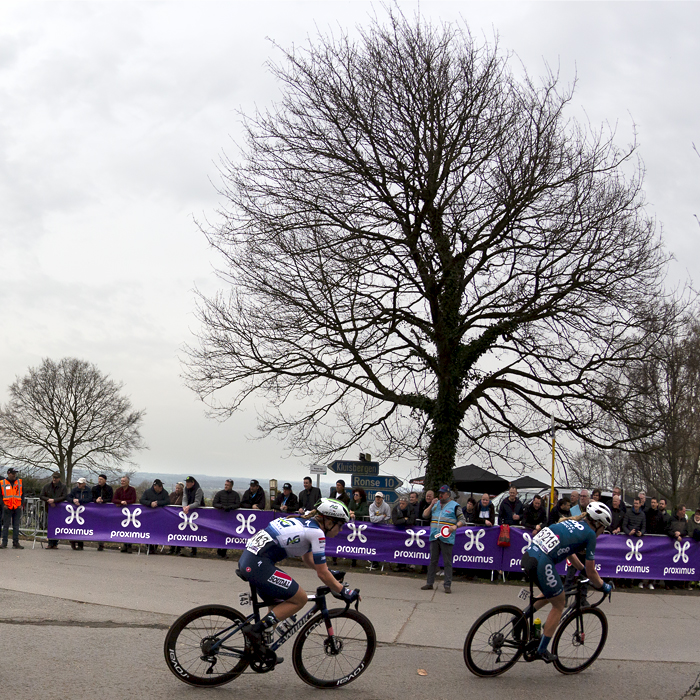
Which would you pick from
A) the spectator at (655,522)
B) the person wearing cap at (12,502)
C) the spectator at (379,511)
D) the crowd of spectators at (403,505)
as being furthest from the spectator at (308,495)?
the spectator at (655,522)

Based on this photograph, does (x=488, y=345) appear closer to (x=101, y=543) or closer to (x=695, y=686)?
(x=101, y=543)

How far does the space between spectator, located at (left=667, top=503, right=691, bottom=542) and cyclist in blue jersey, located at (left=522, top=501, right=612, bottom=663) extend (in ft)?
29.1

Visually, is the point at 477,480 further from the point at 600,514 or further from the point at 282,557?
the point at 282,557

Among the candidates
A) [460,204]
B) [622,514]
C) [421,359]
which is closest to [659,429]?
[622,514]

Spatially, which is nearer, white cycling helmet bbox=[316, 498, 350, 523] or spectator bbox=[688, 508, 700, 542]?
white cycling helmet bbox=[316, 498, 350, 523]

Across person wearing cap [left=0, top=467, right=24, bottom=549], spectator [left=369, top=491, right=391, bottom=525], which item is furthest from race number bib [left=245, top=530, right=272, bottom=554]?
person wearing cap [left=0, top=467, right=24, bottom=549]

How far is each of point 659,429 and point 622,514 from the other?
3.97 metres

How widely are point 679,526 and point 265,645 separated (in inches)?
464

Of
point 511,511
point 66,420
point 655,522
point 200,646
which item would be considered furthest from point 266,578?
point 66,420

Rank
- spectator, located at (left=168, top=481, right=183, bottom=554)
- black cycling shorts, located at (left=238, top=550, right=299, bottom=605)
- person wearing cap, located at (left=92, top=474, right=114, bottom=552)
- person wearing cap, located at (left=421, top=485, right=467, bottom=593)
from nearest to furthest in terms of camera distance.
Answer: black cycling shorts, located at (left=238, top=550, right=299, bottom=605) → person wearing cap, located at (left=421, top=485, right=467, bottom=593) → person wearing cap, located at (left=92, top=474, right=114, bottom=552) → spectator, located at (left=168, top=481, right=183, bottom=554)

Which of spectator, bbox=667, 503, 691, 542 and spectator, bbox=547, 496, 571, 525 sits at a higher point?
spectator, bbox=547, 496, 571, 525

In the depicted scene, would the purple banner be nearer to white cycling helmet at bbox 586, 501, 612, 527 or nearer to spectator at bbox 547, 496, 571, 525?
spectator at bbox 547, 496, 571, 525

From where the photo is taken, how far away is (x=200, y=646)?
6.46 metres

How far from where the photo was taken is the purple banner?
15.1 metres
